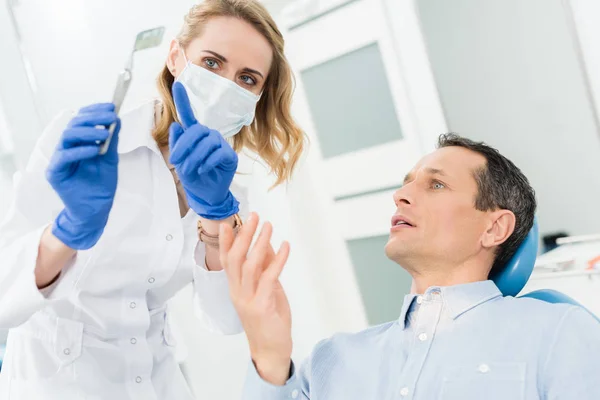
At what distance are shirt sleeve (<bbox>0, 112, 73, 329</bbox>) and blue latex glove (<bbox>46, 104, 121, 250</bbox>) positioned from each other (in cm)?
11

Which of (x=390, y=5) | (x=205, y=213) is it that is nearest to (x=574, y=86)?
(x=390, y=5)

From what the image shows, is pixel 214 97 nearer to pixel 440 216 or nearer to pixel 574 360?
pixel 440 216

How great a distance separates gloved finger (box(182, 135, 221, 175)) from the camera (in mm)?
1097

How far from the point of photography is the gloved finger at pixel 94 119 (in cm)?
97

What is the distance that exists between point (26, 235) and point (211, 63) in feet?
1.91

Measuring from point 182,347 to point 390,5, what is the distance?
5.41 feet

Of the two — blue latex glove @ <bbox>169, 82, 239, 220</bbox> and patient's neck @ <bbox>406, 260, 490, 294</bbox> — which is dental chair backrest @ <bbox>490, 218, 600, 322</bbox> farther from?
blue latex glove @ <bbox>169, 82, 239, 220</bbox>

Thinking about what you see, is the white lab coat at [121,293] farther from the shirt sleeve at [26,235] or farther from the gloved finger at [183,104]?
the gloved finger at [183,104]

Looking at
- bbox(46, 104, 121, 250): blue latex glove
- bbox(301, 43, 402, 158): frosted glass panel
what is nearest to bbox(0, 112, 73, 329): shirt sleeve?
bbox(46, 104, 121, 250): blue latex glove

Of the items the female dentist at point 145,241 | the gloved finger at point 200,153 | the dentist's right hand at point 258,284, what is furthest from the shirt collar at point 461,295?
the gloved finger at point 200,153

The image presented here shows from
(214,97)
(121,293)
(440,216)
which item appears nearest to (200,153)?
(214,97)

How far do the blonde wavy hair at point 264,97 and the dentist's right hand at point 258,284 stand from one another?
519 mm

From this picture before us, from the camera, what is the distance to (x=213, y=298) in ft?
4.74

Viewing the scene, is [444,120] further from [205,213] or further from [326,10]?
[205,213]
